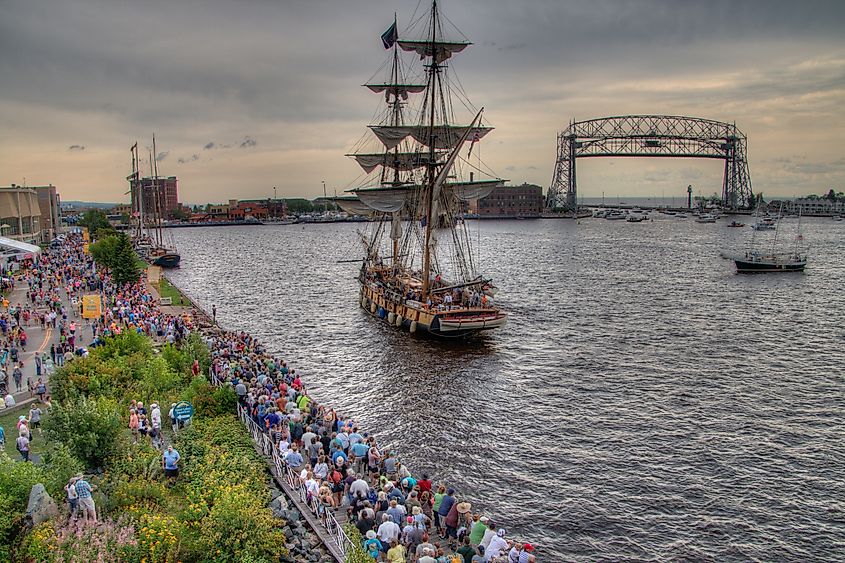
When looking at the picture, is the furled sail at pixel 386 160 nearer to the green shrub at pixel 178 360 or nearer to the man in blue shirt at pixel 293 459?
the green shrub at pixel 178 360

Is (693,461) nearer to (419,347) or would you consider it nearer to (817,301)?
(419,347)

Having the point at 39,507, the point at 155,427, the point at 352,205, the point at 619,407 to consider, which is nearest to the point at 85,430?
the point at 155,427

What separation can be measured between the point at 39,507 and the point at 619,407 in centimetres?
2398

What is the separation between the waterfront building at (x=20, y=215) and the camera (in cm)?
8319

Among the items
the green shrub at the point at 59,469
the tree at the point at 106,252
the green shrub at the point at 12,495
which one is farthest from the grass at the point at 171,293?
the green shrub at the point at 12,495

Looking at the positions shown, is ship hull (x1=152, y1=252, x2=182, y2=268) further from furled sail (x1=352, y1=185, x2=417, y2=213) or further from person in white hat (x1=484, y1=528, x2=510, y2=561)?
person in white hat (x1=484, y1=528, x2=510, y2=561)

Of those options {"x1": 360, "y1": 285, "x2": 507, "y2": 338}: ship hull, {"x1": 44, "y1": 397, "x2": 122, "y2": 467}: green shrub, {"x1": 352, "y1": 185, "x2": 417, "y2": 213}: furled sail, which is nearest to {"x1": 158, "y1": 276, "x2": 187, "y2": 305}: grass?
{"x1": 352, "y1": 185, "x2": 417, "y2": 213}: furled sail

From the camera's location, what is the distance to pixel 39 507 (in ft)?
51.5

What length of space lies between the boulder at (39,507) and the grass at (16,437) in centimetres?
359

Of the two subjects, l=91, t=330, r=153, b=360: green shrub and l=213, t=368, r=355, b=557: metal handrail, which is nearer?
l=213, t=368, r=355, b=557: metal handrail

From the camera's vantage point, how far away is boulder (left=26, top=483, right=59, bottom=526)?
15.5 metres

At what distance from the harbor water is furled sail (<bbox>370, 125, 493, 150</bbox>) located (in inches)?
608

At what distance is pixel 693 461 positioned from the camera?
25188 millimetres

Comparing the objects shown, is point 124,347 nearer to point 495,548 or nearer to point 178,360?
point 178,360
